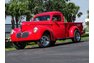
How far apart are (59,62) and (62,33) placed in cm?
715

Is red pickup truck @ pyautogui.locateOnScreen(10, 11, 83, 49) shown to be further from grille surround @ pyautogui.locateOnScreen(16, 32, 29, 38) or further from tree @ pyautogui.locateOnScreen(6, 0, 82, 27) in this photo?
tree @ pyautogui.locateOnScreen(6, 0, 82, 27)

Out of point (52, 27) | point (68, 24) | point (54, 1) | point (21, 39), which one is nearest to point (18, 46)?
point (21, 39)

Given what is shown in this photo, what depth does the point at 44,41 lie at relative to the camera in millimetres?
13484

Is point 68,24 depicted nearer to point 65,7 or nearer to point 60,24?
point 60,24

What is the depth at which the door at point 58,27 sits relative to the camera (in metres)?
14.6

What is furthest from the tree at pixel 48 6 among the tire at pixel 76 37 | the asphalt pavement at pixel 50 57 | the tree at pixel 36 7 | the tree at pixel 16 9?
the asphalt pavement at pixel 50 57

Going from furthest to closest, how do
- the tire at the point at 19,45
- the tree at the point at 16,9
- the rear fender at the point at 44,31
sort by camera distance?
1. the tree at the point at 16,9
2. the tire at the point at 19,45
3. the rear fender at the point at 44,31

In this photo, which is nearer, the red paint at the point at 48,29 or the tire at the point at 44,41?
the tire at the point at 44,41

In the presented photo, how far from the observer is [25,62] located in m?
8.22

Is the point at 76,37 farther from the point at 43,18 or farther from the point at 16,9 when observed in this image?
the point at 16,9

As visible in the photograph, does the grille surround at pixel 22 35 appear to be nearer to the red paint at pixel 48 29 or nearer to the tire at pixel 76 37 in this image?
the red paint at pixel 48 29

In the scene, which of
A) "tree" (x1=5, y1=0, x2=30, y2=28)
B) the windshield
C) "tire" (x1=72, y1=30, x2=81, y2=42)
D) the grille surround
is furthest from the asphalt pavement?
"tree" (x1=5, y1=0, x2=30, y2=28)

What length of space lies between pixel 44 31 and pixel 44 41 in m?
0.45

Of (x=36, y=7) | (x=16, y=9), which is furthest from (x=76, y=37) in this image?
(x=16, y=9)
